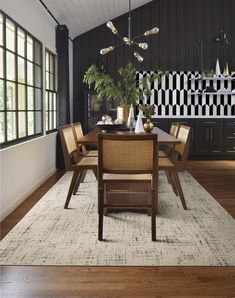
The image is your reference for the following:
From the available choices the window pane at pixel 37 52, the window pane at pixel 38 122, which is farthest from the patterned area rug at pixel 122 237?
the window pane at pixel 37 52

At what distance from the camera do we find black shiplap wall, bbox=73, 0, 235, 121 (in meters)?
8.85

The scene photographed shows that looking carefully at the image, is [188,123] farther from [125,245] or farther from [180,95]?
[125,245]

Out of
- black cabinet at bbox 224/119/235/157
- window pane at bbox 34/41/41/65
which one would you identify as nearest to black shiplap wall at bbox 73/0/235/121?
black cabinet at bbox 224/119/235/157

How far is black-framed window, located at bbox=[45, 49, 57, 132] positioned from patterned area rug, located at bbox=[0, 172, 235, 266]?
8.21 feet

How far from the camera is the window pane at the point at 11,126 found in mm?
4422

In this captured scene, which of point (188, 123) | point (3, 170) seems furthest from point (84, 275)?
point (188, 123)

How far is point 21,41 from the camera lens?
5004 mm

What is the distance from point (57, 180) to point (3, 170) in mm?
2085

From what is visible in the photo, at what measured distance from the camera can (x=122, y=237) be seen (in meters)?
3.36

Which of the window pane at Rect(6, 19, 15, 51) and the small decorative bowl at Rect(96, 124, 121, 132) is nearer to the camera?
the window pane at Rect(6, 19, 15, 51)

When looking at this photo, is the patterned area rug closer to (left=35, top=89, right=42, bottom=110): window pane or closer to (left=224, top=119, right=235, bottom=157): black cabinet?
(left=35, top=89, right=42, bottom=110): window pane

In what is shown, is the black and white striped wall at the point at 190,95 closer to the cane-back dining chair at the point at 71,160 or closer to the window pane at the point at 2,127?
the cane-back dining chair at the point at 71,160

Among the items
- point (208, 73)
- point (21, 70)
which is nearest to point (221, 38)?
point (208, 73)

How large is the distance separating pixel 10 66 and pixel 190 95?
202 inches
